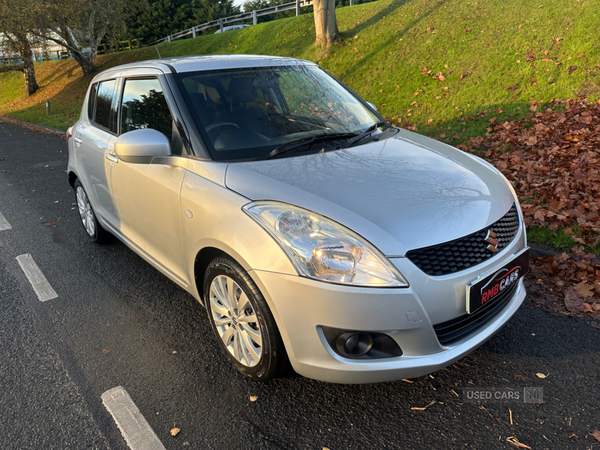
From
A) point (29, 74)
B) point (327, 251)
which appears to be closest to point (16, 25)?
point (29, 74)

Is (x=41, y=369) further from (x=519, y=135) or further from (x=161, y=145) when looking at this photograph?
(x=519, y=135)

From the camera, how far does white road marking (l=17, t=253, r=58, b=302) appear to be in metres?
3.92

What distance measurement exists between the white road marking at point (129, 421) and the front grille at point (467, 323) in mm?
1514

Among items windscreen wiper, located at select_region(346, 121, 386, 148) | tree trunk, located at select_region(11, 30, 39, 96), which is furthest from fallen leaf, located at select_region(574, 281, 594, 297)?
tree trunk, located at select_region(11, 30, 39, 96)

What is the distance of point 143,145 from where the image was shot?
291cm

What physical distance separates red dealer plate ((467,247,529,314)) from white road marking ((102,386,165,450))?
1718 mm

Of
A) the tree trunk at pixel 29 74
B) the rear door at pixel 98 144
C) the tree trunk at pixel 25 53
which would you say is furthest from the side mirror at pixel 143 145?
the tree trunk at pixel 29 74

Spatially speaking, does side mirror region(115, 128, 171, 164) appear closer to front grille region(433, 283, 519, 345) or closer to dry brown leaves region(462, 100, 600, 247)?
front grille region(433, 283, 519, 345)

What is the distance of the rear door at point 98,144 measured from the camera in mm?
4000

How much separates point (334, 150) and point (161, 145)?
3.63ft

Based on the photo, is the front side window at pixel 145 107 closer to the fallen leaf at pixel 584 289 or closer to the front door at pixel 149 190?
the front door at pixel 149 190

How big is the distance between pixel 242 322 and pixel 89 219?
3064 mm

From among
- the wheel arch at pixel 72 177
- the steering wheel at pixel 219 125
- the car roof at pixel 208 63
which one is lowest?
the wheel arch at pixel 72 177

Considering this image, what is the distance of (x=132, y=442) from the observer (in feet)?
7.71
